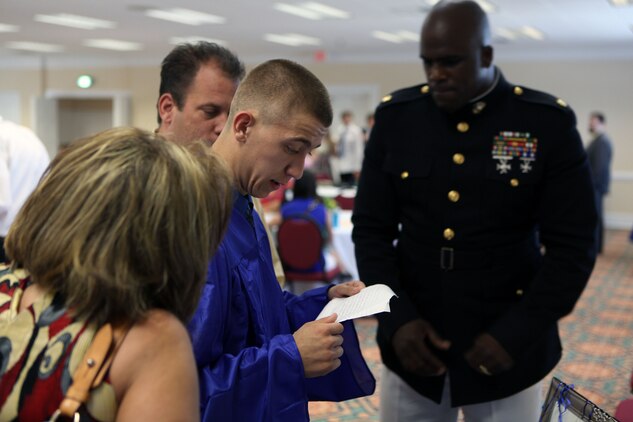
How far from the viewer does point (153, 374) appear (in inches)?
33.2

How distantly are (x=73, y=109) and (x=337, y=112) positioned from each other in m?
7.54

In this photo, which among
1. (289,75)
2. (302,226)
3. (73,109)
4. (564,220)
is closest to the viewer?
(289,75)

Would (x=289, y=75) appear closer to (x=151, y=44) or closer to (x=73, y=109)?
(x=151, y=44)

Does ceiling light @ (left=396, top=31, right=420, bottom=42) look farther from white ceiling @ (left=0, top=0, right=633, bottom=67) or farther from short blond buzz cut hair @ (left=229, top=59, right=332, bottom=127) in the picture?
short blond buzz cut hair @ (left=229, top=59, right=332, bottom=127)

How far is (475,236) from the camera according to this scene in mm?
1812

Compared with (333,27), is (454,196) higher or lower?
lower

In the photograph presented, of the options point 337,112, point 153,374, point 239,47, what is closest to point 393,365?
point 153,374

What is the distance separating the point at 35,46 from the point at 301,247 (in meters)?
11.8

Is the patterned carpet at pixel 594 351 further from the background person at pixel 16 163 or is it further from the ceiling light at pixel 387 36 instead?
the ceiling light at pixel 387 36

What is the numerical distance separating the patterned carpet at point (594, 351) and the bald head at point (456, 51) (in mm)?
2462

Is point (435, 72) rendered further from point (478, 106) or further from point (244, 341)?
point (244, 341)

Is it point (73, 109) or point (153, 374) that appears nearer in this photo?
point (153, 374)

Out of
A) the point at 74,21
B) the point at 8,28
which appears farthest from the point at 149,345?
the point at 8,28

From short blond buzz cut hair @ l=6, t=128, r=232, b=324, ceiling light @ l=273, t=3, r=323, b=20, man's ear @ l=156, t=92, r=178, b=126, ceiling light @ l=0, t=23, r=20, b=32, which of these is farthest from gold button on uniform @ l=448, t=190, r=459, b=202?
ceiling light @ l=0, t=23, r=20, b=32
